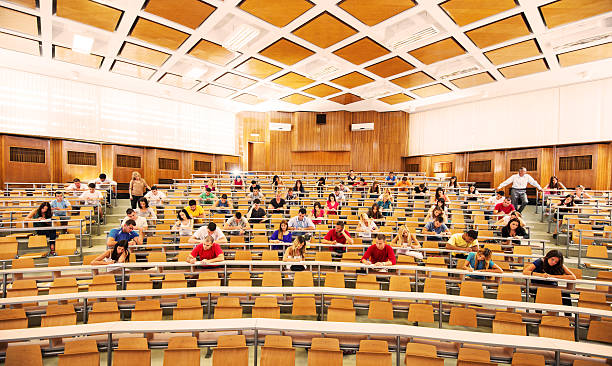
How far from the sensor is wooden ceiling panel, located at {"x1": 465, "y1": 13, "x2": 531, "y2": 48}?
645cm

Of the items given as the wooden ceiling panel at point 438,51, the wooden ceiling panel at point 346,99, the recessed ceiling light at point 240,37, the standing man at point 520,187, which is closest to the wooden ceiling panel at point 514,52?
the wooden ceiling panel at point 438,51

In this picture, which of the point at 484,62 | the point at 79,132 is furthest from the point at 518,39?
the point at 79,132

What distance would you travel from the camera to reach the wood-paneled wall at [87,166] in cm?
988

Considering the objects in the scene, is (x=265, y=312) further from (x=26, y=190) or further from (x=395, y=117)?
(x=395, y=117)

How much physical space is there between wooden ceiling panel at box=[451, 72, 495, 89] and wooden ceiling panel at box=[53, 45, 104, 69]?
11837 mm

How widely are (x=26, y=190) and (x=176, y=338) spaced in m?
10.0

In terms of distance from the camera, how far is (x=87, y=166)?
37.4ft

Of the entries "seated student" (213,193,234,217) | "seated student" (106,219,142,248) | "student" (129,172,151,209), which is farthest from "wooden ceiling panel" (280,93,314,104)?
"seated student" (106,219,142,248)

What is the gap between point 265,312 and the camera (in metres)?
3.36

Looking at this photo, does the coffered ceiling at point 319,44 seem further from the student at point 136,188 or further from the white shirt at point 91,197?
the white shirt at point 91,197

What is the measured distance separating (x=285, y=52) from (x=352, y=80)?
314 centimetres

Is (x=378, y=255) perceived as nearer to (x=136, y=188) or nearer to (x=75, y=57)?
(x=136, y=188)

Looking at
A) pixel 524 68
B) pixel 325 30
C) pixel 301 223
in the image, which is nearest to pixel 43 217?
pixel 301 223

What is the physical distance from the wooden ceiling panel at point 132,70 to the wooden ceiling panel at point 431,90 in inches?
388
